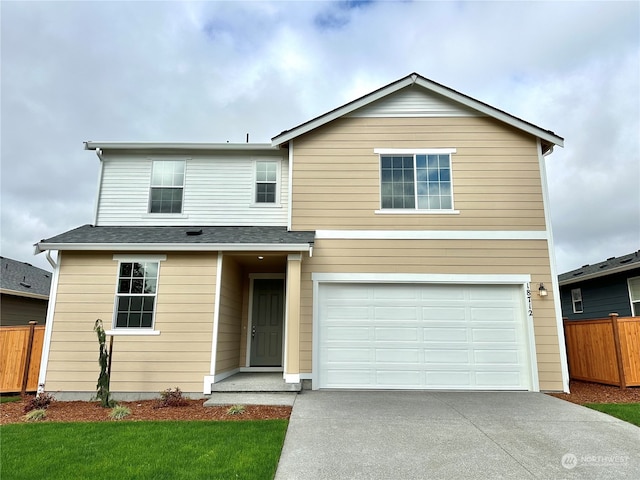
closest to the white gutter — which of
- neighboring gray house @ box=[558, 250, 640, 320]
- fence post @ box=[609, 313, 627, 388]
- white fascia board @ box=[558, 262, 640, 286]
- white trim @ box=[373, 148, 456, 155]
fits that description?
white trim @ box=[373, 148, 456, 155]

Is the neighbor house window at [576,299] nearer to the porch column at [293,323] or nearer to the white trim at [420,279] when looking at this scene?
the white trim at [420,279]

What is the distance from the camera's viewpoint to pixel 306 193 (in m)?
9.00

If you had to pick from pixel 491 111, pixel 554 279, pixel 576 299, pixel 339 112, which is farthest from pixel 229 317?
pixel 576 299

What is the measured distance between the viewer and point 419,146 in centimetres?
923

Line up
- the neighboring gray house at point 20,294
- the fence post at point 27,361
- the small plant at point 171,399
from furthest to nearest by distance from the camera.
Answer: the neighboring gray house at point 20,294 < the fence post at point 27,361 < the small plant at point 171,399

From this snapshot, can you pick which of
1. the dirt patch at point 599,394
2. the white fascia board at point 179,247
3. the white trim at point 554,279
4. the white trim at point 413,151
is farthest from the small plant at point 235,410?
the white trim at point 554,279

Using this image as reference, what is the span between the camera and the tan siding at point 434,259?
8453mm

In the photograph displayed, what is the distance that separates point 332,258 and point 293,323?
1785 millimetres

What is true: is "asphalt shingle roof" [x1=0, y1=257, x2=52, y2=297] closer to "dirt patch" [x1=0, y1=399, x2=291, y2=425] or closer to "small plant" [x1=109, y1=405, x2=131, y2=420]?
"dirt patch" [x1=0, y1=399, x2=291, y2=425]

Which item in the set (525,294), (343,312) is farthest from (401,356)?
(525,294)

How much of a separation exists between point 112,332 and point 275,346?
3794mm

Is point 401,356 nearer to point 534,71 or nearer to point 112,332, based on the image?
point 112,332

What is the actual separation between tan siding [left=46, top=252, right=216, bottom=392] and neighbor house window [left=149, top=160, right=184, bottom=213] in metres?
2.05

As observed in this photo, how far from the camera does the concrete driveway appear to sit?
12.2 feet
